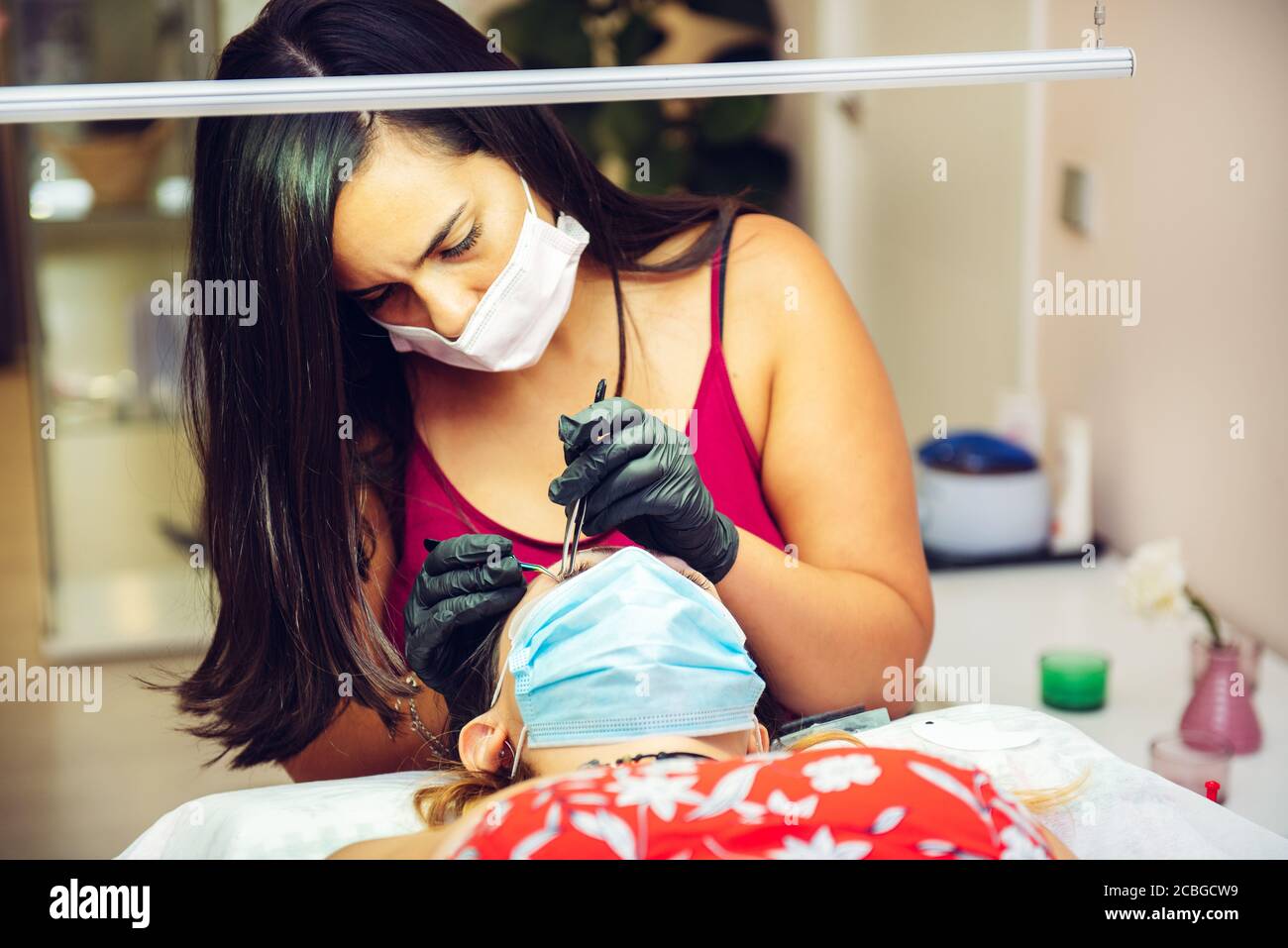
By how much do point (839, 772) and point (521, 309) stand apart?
23.2 inches

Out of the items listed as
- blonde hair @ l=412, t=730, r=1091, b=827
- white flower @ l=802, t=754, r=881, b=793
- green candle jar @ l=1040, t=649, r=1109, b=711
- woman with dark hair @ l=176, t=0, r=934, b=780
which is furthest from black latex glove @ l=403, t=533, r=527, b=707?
green candle jar @ l=1040, t=649, r=1109, b=711

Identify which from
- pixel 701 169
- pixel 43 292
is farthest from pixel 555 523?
pixel 43 292

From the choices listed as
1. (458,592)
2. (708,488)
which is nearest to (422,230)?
(458,592)

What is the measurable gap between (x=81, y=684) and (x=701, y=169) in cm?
216

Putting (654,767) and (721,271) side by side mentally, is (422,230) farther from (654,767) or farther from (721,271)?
(654,767)

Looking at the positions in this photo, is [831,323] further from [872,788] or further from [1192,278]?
[1192,278]

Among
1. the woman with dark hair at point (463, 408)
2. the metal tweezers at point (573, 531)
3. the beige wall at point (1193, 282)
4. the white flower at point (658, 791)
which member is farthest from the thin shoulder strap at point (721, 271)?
the beige wall at point (1193, 282)

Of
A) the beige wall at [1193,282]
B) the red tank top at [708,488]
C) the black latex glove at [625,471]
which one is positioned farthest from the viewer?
the beige wall at [1193,282]

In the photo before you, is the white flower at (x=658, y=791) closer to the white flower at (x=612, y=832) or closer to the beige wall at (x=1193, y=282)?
the white flower at (x=612, y=832)

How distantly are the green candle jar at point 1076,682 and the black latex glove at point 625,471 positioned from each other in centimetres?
87

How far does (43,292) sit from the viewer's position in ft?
10.9

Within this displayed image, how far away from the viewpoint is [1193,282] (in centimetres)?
198

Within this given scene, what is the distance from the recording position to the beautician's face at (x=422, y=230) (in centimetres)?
126

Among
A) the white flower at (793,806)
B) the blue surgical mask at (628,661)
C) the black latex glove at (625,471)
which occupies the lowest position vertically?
the white flower at (793,806)
